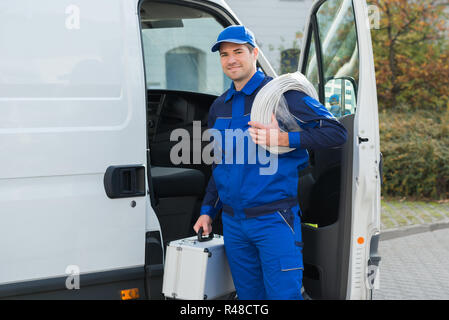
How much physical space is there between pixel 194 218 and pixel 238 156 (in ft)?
4.71

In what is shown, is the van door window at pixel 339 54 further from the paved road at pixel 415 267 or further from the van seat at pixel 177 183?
the paved road at pixel 415 267

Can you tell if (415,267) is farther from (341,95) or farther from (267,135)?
(267,135)

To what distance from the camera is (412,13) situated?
12.6 m

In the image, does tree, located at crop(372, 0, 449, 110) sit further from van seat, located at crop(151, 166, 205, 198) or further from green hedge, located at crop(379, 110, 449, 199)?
van seat, located at crop(151, 166, 205, 198)

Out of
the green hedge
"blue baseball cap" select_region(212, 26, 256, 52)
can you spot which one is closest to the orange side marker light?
"blue baseball cap" select_region(212, 26, 256, 52)

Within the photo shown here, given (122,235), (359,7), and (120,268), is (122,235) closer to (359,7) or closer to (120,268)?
(120,268)

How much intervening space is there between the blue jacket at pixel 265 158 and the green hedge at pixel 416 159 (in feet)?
22.3

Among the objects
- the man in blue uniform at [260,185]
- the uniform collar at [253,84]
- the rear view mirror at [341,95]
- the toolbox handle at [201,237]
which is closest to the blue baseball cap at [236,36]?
the man in blue uniform at [260,185]

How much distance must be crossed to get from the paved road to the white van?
2.17 m

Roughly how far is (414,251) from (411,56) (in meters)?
7.29

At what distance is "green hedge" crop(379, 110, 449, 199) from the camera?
9.16 metres

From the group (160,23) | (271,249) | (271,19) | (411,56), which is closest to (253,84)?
(271,249)

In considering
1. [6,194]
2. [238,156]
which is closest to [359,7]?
[238,156]
